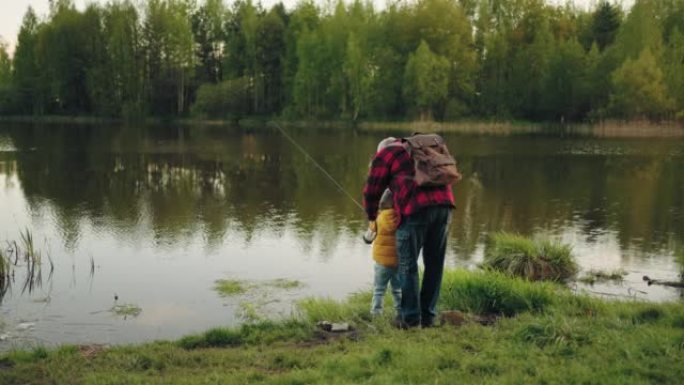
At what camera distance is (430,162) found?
6398 millimetres

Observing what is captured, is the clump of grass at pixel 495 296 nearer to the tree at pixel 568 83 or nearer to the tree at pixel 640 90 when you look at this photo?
the tree at pixel 640 90

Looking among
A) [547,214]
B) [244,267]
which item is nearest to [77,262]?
[244,267]

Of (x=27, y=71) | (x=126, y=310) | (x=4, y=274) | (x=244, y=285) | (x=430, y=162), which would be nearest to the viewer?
(x=430, y=162)

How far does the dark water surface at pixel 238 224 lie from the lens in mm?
10664

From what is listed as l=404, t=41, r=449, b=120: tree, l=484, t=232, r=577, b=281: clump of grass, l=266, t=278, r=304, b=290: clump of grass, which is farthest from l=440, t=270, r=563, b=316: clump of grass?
l=404, t=41, r=449, b=120: tree

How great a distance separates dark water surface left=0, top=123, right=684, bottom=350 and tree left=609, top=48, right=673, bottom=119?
62.2ft

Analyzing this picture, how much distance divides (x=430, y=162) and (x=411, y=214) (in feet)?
1.76

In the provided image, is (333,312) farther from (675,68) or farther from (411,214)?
(675,68)

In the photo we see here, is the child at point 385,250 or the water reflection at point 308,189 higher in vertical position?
the child at point 385,250

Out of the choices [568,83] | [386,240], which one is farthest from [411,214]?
[568,83]

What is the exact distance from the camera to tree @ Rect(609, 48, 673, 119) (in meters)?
53.5

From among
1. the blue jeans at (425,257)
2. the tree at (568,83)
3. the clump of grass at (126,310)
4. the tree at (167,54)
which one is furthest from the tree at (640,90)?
the blue jeans at (425,257)

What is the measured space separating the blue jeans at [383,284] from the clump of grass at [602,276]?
18.7 feet

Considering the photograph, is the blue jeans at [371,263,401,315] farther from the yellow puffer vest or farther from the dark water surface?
the dark water surface
